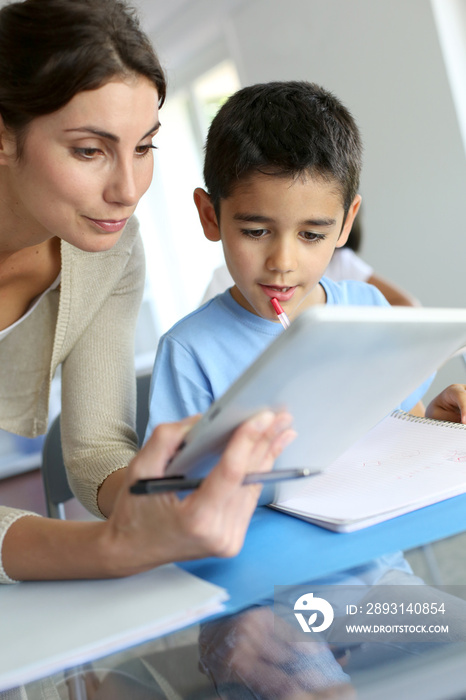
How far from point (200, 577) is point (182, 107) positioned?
5089 mm

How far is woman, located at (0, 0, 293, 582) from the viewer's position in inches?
20.6

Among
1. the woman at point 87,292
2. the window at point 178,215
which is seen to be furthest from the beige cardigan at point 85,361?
the window at point 178,215

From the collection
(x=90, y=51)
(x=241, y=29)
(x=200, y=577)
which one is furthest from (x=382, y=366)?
(x=241, y=29)

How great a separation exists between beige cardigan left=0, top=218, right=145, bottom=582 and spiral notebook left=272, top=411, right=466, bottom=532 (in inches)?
10.8

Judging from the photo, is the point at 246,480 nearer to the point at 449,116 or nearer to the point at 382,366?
the point at 382,366

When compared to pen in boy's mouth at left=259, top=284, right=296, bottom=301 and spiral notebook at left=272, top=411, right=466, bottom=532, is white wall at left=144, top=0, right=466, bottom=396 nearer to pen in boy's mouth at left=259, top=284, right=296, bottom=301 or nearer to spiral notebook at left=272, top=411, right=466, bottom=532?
pen in boy's mouth at left=259, top=284, right=296, bottom=301

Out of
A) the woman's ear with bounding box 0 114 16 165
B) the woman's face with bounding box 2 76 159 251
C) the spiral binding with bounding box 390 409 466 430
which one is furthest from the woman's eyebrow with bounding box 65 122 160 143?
the spiral binding with bounding box 390 409 466 430

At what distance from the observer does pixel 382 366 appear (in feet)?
1.73

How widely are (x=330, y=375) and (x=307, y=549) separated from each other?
0.56ft

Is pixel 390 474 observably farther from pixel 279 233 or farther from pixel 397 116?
pixel 397 116

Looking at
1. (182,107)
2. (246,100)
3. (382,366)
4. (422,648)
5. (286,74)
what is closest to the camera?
(422,648)

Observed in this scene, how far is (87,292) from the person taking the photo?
1.03 meters

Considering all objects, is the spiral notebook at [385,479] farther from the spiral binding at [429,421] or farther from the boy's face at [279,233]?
the boy's face at [279,233]

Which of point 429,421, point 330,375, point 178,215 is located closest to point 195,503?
point 330,375
